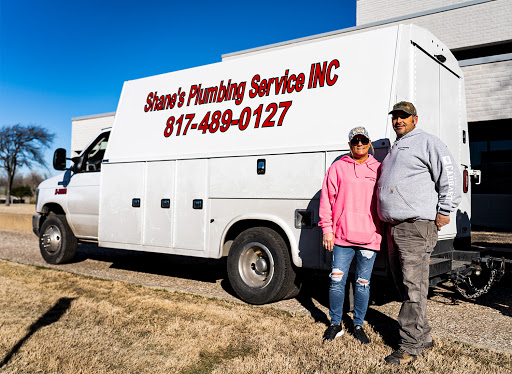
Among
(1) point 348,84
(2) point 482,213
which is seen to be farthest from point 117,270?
(2) point 482,213

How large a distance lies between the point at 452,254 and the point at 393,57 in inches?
89.0

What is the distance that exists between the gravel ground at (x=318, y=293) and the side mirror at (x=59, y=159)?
1674mm

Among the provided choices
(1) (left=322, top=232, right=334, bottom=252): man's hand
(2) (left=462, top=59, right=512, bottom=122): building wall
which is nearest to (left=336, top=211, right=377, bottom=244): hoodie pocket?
(1) (left=322, top=232, right=334, bottom=252): man's hand

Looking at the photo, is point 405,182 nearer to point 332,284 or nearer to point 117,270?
point 332,284

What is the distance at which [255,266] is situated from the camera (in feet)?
18.4

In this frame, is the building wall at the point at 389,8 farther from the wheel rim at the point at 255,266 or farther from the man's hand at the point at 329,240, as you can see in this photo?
the man's hand at the point at 329,240

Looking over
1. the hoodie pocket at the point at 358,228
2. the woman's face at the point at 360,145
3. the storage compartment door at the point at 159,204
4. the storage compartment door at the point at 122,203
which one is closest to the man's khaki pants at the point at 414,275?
the hoodie pocket at the point at 358,228

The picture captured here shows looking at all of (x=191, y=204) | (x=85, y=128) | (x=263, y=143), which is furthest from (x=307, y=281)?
(x=85, y=128)

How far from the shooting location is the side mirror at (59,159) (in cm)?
772

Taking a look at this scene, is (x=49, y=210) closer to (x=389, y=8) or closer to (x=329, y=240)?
(x=329, y=240)

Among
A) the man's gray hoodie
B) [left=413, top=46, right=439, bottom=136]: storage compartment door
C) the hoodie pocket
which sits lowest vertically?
the hoodie pocket

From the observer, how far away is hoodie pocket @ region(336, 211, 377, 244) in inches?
163

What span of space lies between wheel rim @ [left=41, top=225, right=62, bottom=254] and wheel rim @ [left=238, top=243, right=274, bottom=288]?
4099 mm

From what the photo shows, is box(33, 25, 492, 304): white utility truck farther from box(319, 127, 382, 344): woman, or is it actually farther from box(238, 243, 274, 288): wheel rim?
box(319, 127, 382, 344): woman
